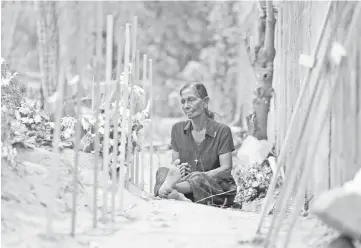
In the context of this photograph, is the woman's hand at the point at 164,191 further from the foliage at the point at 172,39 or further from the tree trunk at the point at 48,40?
the foliage at the point at 172,39

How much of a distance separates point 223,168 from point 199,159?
20 cm

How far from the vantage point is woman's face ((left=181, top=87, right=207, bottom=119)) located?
12.9 feet

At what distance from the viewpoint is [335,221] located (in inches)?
87.6

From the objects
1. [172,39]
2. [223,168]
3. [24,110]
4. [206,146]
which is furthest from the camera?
[172,39]

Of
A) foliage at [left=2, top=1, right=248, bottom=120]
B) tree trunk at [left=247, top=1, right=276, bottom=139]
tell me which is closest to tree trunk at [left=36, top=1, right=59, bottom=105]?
foliage at [left=2, top=1, right=248, bottom=120]

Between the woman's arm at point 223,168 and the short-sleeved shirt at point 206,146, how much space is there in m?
0.03

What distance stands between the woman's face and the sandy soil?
0.85m

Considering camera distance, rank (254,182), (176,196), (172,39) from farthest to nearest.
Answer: (172,39) < (254,182) < (176,196)

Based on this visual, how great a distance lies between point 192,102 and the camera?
12.9 ft

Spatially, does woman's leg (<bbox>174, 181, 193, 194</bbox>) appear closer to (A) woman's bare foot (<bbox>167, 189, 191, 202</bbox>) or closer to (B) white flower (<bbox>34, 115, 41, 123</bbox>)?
(A) woman's bare foot (<bbox>167, 189, 191, 202</bbox>)

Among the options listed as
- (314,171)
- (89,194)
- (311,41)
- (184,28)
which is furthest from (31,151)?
(184,28)

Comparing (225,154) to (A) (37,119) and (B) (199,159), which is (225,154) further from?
(A) (37,119)

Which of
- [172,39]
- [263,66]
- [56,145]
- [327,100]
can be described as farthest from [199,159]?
[172,39]

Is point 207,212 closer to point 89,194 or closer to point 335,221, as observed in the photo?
point 89,194
